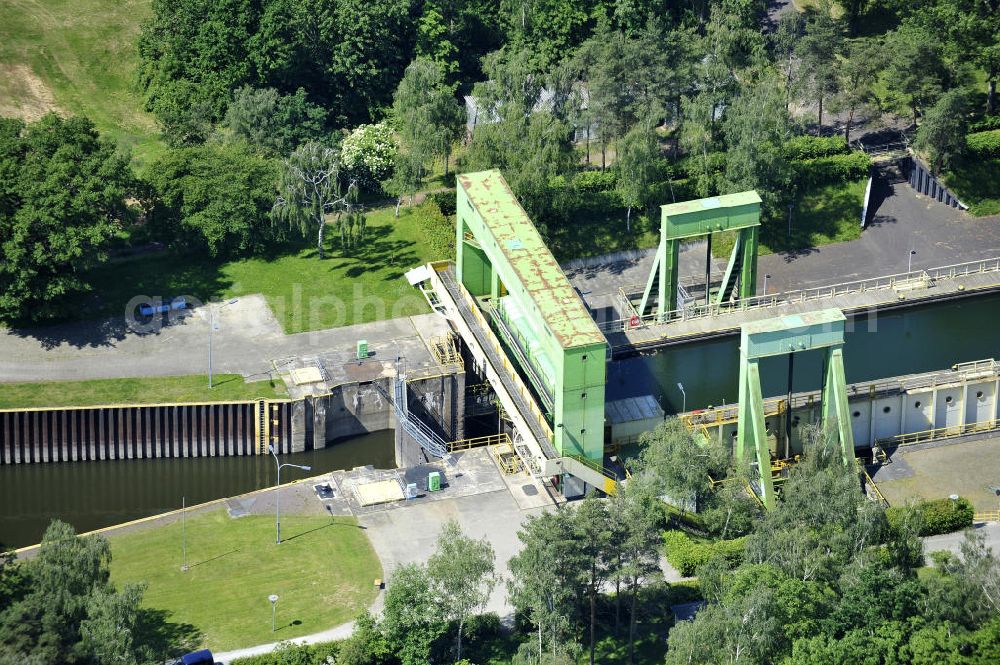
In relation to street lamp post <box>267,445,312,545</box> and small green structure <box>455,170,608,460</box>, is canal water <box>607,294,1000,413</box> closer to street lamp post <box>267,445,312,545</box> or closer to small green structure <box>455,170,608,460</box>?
small green structure <box>455,170,608,460</box>

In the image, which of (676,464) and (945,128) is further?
(945,128)

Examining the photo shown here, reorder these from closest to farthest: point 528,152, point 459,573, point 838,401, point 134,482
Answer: point 459,573 < point 838,401 < point 134,482 < point 528,152

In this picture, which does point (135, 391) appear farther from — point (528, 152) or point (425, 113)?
point (528, 152)

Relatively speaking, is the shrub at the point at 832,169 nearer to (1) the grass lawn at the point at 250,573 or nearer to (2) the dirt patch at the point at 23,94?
(1) the grass lawn at the point at 250,573

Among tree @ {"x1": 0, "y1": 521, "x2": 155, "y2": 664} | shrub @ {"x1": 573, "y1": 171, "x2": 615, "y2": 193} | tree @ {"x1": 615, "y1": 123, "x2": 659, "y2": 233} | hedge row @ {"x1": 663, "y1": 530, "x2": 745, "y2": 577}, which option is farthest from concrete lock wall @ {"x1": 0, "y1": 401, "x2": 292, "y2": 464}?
shrub @ {"x1": 573, "y1": 171, "x2": 615, "y2": 193}

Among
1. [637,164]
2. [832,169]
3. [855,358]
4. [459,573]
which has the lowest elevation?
[459,573]

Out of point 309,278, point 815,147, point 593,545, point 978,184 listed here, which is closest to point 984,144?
point 978,184
